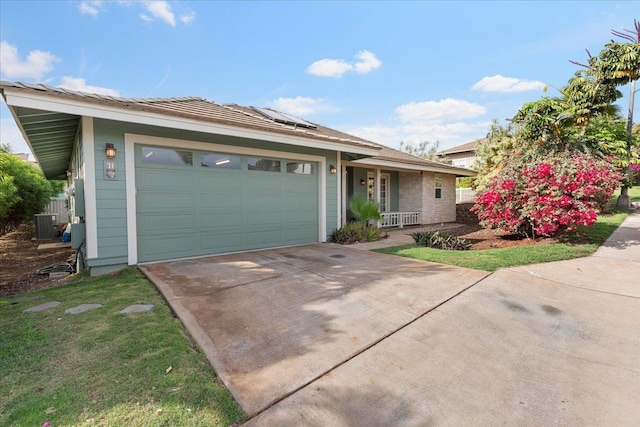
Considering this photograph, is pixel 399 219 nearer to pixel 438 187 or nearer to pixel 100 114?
pixel 438 187

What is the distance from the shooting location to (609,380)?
2424mm

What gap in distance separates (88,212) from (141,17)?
7.06 metres

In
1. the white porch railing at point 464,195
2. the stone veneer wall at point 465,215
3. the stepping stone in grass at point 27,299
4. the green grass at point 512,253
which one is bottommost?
the stepping stone in grass at point 27,299

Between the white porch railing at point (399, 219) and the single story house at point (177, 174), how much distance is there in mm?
4414

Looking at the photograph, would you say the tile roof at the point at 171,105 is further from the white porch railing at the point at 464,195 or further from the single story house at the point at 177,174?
the white porch railing at the point at 464,195

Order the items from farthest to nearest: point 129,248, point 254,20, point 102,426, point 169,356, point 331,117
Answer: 1. point 331,117
2. point 254,20
3. point 129,248
4. point 169,356
5. point 102,426

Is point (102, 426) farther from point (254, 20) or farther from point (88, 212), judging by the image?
point (254, 20)

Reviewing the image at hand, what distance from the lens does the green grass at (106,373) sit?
1.91 m

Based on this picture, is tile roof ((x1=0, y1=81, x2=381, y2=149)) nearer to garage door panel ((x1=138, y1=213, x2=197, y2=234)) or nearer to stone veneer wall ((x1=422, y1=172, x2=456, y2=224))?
garage door panel ((x1=138, y1=213, x2=197, y2=234))

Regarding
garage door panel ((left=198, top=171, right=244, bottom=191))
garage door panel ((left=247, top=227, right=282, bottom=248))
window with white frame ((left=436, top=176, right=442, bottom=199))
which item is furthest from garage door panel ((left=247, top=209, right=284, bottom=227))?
window with white frame ((left=436, top=176, right=442, bottom=199))

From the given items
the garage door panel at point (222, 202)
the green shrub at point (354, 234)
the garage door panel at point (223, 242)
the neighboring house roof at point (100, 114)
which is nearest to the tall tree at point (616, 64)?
the neighboring house roof at point (100, 114)

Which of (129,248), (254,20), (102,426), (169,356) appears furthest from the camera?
(254,20)

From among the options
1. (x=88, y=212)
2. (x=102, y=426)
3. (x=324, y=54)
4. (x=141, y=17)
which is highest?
(x=324, y=54)

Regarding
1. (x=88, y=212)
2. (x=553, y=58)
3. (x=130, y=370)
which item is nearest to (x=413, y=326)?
(x=130, y=370)
